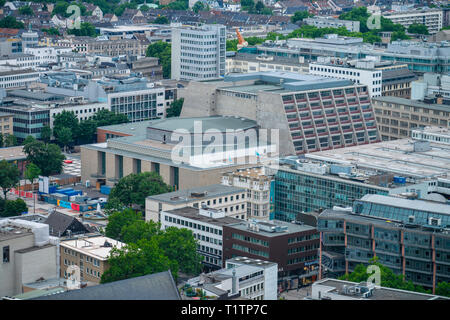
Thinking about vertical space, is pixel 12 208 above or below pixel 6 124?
below

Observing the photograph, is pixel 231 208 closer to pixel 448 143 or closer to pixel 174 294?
pixel 448 143

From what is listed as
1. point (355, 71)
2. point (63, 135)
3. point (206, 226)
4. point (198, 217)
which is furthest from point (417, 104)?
point (206, 226)

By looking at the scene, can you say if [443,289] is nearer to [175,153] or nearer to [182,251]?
[182,251]

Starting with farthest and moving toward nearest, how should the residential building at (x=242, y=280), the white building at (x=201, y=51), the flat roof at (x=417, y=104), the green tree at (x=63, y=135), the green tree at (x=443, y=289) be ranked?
the white building at (x=201, y=51) → the green tree at (x=63, y=135) → the flat roof at (x=417, y=104) → the green tree at (x=443, y=289) → the residential building at (x=242, y=280)

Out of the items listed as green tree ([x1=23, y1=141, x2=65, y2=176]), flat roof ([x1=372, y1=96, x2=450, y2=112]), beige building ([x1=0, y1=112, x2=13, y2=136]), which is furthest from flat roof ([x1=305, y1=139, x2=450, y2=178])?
beige building ([x1=0, y1=112, x2=13, y2=136])

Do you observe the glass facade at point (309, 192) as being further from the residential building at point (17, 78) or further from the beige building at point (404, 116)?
the residential building at point (17, 78)

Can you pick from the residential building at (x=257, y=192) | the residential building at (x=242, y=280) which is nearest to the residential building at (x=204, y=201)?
the residential building at (x=257, y=192)
